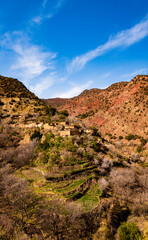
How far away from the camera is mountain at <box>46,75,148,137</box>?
52566 mm

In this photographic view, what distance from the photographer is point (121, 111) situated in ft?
206

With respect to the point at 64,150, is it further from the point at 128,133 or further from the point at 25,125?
the point at 128,133

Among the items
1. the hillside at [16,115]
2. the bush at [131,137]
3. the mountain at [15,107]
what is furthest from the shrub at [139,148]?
the mountain at [15,107]

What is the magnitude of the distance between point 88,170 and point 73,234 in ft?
32.4

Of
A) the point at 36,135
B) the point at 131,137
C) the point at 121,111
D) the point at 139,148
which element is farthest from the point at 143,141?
the point at 36,135

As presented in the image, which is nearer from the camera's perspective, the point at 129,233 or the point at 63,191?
the point at 129,233

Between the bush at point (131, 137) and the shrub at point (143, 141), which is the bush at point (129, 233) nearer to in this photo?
the shrub at point (143, 141)

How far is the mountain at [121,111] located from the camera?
52.6m

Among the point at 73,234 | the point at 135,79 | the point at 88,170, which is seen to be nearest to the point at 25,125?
the point at 88,170

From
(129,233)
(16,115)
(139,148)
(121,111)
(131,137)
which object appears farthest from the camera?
(121,111)


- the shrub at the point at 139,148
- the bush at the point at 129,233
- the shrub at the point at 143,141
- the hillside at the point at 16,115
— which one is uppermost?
the hillside at the point at 16,115

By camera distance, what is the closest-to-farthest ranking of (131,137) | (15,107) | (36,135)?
1. (36,135)
2. (15,107)
3. (131,137)

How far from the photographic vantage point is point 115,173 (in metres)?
20.1

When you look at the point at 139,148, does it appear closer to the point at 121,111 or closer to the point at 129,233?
the point at 121,111
